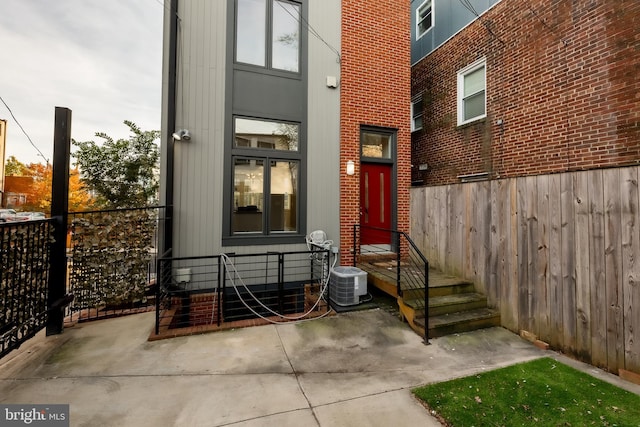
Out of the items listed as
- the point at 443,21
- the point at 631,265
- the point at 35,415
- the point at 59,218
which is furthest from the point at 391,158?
the point at 35,415

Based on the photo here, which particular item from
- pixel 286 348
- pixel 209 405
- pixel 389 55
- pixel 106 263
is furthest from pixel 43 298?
pixel 389 55

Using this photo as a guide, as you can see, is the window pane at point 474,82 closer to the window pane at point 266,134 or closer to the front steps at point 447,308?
the window pane at point 266,134

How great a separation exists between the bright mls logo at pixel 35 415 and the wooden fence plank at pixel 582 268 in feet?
18.8

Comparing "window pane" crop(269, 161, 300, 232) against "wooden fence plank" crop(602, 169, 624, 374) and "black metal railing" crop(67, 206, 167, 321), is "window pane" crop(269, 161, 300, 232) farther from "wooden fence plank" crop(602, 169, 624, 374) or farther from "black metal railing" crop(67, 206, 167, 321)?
"wooden fence plank" crop(602, 169, 624, 374)

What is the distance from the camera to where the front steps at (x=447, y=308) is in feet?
14.6

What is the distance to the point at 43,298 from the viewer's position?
4.03 meters

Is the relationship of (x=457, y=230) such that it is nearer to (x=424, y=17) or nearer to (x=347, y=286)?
(x=347, y=286)

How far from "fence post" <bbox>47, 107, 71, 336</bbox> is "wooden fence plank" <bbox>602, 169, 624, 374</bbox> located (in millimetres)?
7328

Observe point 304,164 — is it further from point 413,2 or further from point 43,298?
point 413,2

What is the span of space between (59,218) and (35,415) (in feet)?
9.01

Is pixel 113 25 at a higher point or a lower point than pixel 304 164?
higher

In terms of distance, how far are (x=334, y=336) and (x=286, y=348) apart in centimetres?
80

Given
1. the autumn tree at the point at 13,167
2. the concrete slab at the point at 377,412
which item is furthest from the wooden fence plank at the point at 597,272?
the autumn tree at the point at 13,167

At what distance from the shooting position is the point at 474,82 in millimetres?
7926
